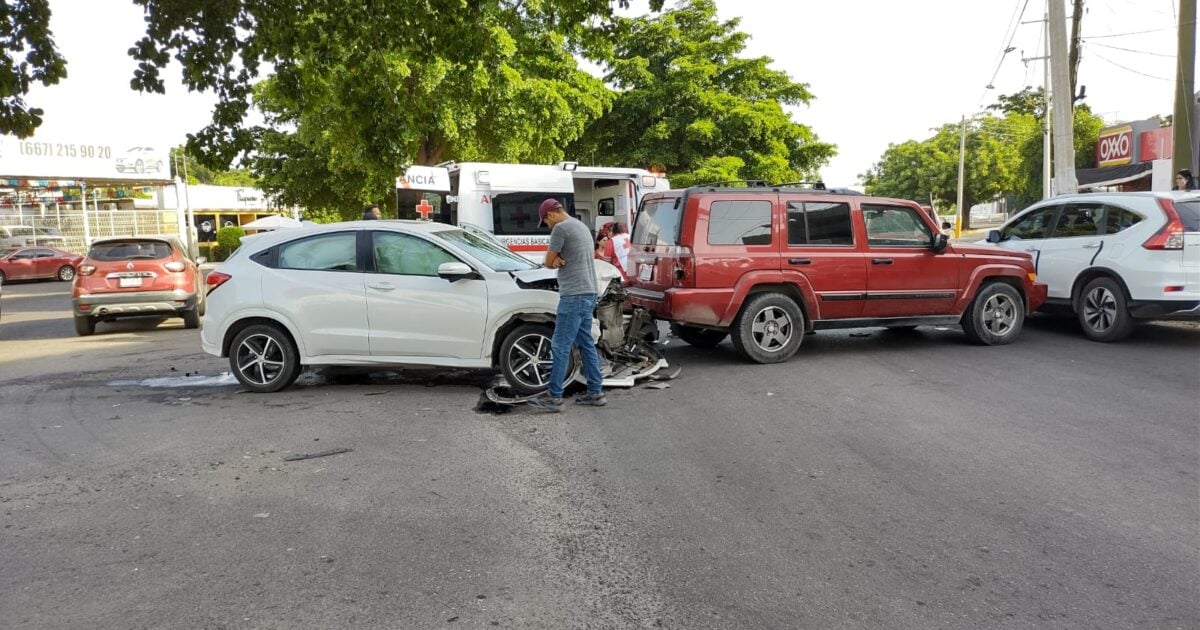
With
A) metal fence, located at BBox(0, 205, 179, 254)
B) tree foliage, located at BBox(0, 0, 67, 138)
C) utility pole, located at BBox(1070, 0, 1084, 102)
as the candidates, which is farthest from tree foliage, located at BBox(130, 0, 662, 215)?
A: metal fence, located at BBox(0, 205, 179, 254)

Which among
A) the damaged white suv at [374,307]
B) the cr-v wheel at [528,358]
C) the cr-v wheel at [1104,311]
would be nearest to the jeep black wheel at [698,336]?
the damaged white suv at [374,307]

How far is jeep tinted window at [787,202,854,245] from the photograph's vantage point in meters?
8.88

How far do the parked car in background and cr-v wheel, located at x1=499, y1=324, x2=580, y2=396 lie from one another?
2909 cm

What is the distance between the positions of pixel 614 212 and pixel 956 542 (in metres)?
14.6

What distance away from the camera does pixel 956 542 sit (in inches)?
158

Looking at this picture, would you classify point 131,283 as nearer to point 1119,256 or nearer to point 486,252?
point 486,252

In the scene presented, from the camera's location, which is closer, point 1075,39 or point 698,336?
point 698,336

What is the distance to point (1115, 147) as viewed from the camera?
38.2m

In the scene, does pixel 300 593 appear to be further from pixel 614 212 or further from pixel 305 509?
pixel 614 212

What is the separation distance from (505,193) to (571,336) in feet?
32.6

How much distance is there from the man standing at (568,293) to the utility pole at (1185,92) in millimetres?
13222

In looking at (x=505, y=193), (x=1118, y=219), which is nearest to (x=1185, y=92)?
(x=1118, y=219)

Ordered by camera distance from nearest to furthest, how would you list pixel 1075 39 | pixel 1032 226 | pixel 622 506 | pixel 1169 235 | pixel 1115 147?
A: pixel 622 506, pixel 1169 235, pixel 1032 226, pixel 1075 39, pixel 1115 147

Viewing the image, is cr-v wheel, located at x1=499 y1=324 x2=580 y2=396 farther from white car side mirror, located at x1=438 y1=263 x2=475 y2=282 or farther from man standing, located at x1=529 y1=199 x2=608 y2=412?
white car side mirror, located at x1=438 y1=263 x2=475 y2=282
